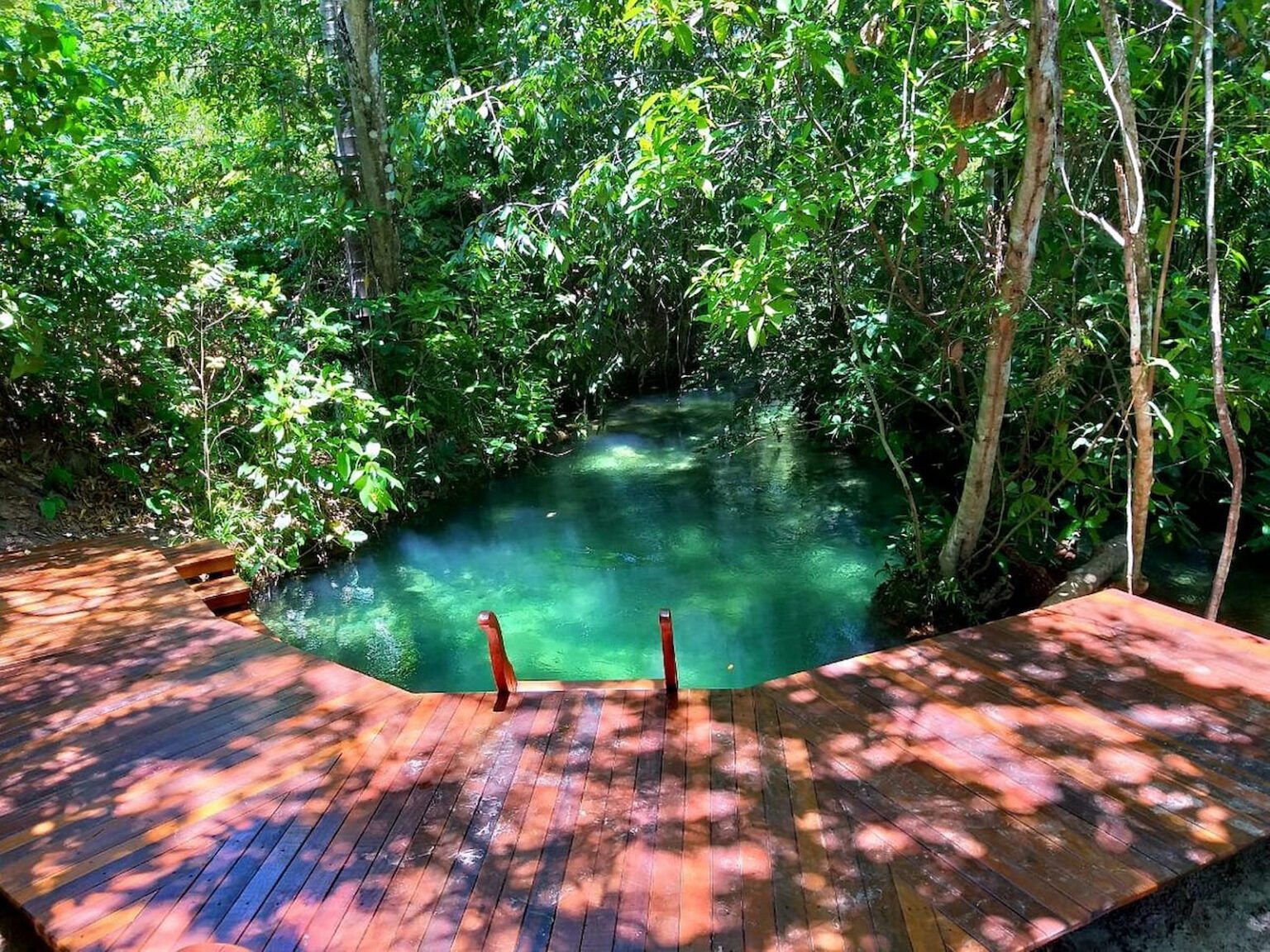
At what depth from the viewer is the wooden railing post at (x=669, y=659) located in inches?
112

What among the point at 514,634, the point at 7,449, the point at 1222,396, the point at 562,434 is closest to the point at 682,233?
the point at 562,434

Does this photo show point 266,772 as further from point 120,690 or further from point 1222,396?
point 1222,396

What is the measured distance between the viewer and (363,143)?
7402 mm

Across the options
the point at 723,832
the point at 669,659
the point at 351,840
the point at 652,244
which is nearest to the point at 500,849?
the point at 351,840

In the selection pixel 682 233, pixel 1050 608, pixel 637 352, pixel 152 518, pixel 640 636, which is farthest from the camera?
pixel 637 352

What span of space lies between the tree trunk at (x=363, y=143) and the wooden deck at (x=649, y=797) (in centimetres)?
505

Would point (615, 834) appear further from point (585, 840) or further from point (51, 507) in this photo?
point (51, 507)

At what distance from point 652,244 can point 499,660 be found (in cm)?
545

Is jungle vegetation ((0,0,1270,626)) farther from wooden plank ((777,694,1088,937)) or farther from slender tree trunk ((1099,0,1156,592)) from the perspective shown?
wooden plank ((777,694,1088,937))

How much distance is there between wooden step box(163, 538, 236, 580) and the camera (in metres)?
4.63

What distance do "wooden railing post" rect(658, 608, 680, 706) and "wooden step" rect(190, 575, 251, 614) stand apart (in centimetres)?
288

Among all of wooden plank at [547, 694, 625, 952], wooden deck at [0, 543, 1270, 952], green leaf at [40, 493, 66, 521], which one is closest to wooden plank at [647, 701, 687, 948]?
wooden deck at [0, 543, 1270, 952]

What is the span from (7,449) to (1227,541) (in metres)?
7.29

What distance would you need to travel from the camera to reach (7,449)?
221 inches
